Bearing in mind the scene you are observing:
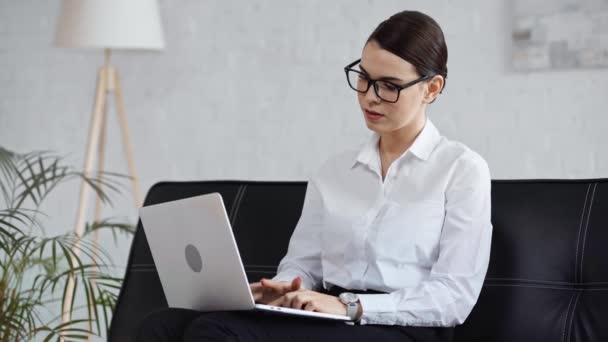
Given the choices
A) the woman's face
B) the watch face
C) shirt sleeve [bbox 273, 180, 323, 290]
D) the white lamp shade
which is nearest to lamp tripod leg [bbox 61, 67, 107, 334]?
the white lamp shade

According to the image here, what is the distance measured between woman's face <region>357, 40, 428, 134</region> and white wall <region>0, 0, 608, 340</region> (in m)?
1.40

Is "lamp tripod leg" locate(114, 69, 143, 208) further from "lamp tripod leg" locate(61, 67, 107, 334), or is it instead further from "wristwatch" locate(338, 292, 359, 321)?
"wristwatch" locate(338, 292, 359, 321)

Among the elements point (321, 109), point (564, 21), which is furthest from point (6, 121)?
point (564, 21)

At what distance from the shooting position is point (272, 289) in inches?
78.5

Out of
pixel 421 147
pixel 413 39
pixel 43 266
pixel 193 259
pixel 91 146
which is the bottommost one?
pixel 43 266

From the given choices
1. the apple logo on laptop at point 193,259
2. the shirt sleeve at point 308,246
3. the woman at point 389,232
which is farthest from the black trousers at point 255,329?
the shirt sleeve at point 308,246

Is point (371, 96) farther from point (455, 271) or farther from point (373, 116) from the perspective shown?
point (455, 271)

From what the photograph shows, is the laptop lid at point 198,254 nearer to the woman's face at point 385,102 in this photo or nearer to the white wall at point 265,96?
the woman's face at point 385,102

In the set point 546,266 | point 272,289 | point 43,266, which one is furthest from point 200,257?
point 43,266

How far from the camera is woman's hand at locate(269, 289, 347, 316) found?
1874 mm

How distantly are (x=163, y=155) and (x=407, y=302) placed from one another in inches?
91.4

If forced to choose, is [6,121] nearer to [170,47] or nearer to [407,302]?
[170,47]

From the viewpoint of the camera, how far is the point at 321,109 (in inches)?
147

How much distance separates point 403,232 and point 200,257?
1.59ft
